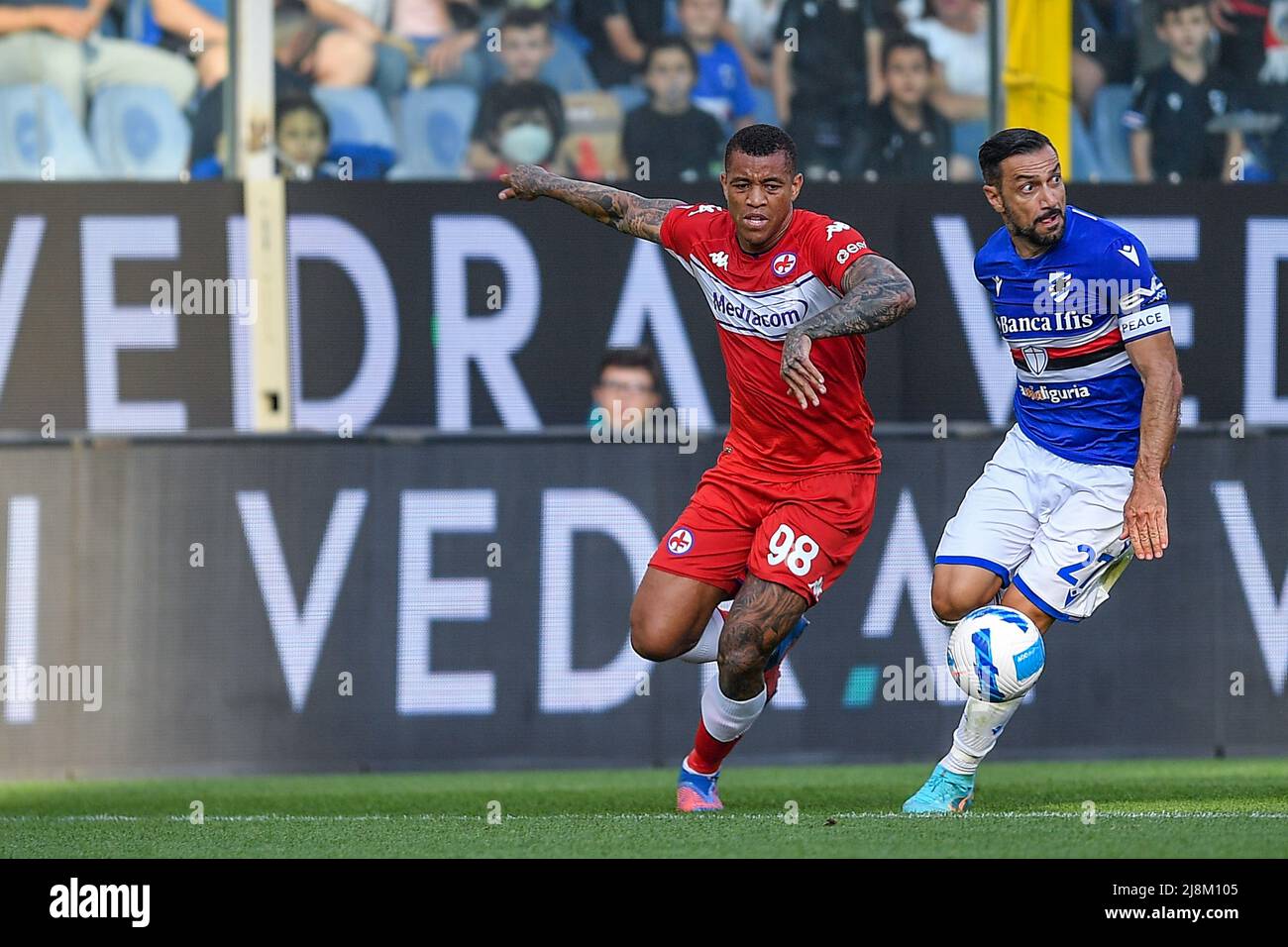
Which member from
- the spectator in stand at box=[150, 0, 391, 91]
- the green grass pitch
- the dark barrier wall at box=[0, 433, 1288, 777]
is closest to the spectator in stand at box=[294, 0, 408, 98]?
the spectator in stand at box=[150, 0, 391, 91]

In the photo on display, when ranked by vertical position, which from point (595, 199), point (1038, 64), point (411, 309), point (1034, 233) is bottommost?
point (411, 309)

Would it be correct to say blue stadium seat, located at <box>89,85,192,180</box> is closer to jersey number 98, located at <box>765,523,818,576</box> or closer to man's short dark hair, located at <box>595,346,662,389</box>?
man's short dark hair, located at <box>595,346,662,389</box>

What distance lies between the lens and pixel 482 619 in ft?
28.1

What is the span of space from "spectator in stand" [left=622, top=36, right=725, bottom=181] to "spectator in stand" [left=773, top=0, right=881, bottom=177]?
A: 1.83ft

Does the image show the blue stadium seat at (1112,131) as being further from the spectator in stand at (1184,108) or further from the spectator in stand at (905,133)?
the spectator in stand at (905,133)

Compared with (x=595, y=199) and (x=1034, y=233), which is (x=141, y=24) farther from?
(x=1034, y=233)

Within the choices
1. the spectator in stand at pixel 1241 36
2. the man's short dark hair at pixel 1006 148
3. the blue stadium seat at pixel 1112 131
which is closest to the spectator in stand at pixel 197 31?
the blue stadium seat at pixel 1112 131

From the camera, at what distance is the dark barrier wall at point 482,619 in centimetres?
849

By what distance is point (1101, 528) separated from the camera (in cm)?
644

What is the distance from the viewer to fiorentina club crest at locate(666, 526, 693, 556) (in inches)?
266

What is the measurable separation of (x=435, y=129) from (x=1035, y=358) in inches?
224

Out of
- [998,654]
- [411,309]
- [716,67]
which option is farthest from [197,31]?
[998,654]
